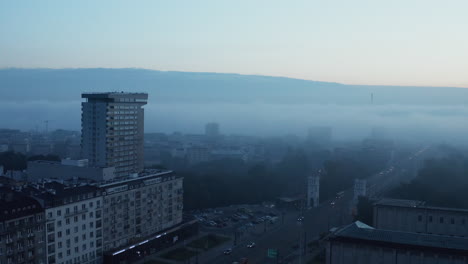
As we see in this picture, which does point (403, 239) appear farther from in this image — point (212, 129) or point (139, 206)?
point (212, 129)

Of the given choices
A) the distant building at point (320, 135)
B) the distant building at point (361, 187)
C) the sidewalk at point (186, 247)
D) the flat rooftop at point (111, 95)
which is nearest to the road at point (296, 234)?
the sidewalk at point (186, 247)

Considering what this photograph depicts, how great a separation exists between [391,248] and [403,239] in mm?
574

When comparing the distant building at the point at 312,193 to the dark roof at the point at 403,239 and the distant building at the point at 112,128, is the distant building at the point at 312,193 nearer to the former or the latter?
the distant building at the point at 112,128

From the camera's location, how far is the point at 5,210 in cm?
1287

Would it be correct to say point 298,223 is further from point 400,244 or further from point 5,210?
point 5,210

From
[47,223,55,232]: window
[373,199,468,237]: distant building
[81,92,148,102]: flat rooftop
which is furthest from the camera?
[81,92,148,102]: flat rooftop

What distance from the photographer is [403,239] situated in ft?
39.2

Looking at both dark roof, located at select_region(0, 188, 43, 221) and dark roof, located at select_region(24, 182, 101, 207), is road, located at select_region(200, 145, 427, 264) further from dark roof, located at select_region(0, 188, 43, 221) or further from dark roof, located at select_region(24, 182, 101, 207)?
dark roof, located at select_region(0, 188, 43, 221)

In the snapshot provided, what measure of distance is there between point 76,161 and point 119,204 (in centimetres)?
402

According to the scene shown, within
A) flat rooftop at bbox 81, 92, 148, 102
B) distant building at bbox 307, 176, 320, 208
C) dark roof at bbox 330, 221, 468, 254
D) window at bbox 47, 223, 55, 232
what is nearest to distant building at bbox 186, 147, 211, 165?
distant building at bbox 307, 176, 320, 208

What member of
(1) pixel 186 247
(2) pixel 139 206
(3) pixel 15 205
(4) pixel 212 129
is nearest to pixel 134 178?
(2) pixel 139 206

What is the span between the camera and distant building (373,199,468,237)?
16.9 metres

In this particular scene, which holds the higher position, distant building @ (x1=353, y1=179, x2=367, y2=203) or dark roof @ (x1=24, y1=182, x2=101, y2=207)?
dark roof @ (x1=24, y1=182, x2=101, y2=207)

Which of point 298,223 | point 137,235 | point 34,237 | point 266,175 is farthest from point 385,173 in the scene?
point 34,237
